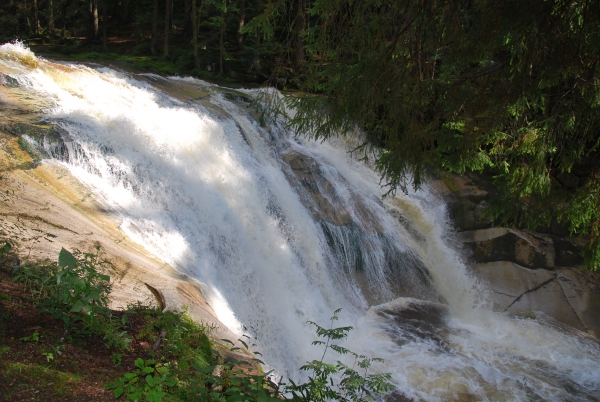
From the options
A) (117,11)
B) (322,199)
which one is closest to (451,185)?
(322,199)

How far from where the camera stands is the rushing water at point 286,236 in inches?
291

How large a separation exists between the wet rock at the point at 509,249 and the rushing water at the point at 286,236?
2.13 ft

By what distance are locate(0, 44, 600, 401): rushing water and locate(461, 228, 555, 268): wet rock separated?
0.65m

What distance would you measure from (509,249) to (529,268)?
682 mm

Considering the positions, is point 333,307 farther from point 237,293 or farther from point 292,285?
point 237,293

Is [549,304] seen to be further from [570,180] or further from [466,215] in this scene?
[570,180]

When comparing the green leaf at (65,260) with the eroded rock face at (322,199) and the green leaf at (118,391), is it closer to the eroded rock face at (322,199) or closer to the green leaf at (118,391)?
the green leaf at (118,391)

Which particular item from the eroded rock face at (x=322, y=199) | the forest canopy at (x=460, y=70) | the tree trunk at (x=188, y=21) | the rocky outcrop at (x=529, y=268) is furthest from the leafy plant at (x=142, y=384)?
the tree trunk at (x=188, y=21)

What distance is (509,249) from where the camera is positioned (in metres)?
11.7

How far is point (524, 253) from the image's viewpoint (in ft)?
38.3

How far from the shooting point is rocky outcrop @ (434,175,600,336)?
11.1 metres

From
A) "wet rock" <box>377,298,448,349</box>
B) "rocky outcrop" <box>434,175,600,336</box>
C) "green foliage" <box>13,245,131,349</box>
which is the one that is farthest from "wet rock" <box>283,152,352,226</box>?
"green foliage" <box>13,245,131,349</box>

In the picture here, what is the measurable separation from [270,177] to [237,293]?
3365 mm

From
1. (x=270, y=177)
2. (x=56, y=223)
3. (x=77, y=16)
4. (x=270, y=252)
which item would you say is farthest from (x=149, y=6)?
(x=56, y=223)
